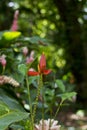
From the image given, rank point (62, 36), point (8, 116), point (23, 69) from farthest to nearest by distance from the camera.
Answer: point (62, 36)
point (23, 69)
point (8, 116)

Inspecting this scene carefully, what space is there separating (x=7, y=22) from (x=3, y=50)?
5506mm

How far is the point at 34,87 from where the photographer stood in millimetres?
2264

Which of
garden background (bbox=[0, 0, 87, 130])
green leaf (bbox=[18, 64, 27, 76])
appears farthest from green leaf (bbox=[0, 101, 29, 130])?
garden background (bbox=[0, 0, 87, 130])

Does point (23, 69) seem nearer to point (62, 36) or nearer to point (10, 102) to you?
point (10, 102)

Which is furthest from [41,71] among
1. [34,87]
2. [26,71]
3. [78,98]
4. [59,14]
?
[78,98]

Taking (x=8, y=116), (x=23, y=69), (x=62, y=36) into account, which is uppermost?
(x=62, y=36)

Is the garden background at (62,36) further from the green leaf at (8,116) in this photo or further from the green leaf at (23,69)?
the green leaf at (8,116)

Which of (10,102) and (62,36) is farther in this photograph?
(62,36)

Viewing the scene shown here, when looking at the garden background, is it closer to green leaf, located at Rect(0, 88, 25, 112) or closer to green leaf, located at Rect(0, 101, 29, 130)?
green leaf, located at Rect(0, 88, 25, 112)

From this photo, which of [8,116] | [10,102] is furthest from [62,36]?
[8,116]

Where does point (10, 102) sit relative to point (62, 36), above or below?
below

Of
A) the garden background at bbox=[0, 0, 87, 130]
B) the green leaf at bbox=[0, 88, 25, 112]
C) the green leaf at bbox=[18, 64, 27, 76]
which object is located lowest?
the green leaf at bbox=[0, 88, 25, 112]

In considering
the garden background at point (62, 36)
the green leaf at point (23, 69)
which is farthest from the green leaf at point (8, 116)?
the garden background at point (62, 36)

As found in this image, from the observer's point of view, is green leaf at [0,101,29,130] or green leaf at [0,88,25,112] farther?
green leaf at [0,88,25,112]
